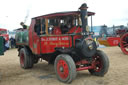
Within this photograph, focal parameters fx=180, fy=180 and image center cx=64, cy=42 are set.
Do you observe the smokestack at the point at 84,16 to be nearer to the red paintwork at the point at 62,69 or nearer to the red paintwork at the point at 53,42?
the red paintwork at the point at 53,42

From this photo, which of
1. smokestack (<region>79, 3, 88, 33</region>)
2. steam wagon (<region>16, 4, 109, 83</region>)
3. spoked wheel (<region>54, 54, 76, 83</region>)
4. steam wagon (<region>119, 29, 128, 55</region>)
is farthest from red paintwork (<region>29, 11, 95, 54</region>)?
steam wagon (<region>119, 29, 128, 55</region>)

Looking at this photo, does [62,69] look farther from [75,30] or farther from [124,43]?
[124,43]

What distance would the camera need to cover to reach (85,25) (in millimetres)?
5379

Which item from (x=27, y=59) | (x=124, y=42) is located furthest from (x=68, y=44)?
(x=124, y=42)

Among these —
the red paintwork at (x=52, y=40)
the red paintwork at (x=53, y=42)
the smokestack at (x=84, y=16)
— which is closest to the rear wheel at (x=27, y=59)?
the red paintwork at (x=52, y=40)

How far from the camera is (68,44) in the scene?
212 inches

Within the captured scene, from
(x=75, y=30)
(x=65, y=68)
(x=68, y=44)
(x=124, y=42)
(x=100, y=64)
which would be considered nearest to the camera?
(x=65, y=68)

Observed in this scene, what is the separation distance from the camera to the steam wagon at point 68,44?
5.19 metres

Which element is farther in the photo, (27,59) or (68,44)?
(27,59)

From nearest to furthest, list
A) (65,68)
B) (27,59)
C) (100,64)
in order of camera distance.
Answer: (65,68)
(100,64)
(27,59)

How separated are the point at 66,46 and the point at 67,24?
3.13ft

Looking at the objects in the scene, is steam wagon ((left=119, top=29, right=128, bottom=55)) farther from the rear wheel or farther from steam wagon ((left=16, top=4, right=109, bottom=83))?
the rear wheel

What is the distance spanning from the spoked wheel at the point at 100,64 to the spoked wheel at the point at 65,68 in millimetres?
1106

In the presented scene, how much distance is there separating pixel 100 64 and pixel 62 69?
1387 mm
